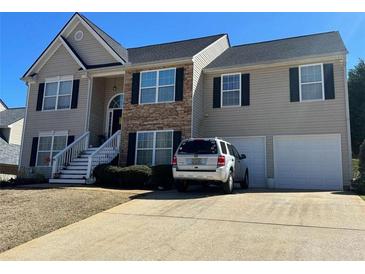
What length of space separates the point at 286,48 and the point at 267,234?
14523mm

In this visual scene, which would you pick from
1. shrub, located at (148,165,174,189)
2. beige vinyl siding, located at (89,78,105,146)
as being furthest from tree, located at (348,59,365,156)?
beige vinyl siding, located at (89,78,105,146)

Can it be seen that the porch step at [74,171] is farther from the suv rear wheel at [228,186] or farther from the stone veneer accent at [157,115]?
the suv rear wheel at [228,186]

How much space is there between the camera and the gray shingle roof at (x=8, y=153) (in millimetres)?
→ 29323

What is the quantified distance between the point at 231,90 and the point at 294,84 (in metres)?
3.11

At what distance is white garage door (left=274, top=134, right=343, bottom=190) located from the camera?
15.5m

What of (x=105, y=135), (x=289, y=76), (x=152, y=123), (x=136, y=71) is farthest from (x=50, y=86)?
(x=289, y=76)

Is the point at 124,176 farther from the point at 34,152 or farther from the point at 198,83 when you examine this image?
the point at 34,152

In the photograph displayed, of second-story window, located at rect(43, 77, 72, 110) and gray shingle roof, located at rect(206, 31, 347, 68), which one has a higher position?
gray shingle roof, located at rect(206, 31, 347, 68)

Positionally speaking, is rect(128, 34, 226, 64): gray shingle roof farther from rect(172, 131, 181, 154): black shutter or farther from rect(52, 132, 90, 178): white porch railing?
rect(52, 132, 90, 178): white porch railing

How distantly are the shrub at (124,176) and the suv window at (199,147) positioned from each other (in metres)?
2.83

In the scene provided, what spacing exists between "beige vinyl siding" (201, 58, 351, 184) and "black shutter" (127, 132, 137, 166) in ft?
11.7

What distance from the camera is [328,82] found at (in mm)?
16047

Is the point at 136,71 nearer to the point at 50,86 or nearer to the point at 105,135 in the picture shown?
the point at 105,135
